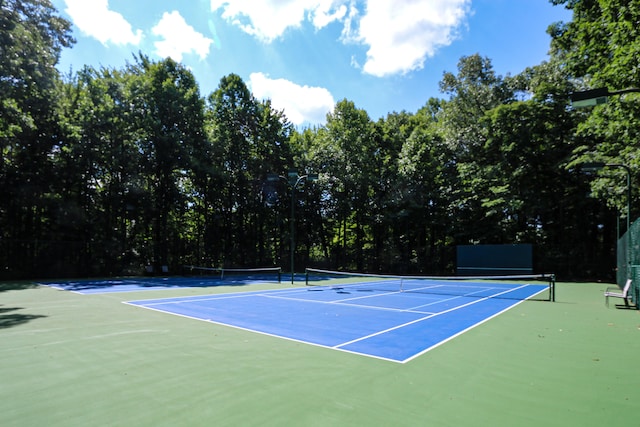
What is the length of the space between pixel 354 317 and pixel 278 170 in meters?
27.6

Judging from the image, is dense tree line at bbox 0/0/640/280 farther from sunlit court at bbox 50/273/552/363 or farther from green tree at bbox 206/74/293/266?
sunlit court at bbox 50/273/552/363

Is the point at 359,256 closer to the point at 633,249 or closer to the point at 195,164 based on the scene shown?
the point at 195,164

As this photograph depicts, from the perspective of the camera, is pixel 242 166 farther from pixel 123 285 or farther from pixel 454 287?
pixel 454 287

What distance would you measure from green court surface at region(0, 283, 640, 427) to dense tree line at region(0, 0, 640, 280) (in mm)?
13512

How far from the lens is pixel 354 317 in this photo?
9.06m

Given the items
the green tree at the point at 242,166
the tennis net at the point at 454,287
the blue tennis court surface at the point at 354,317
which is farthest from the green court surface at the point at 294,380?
the green tree at the point at 242,166

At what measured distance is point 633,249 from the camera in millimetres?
12602

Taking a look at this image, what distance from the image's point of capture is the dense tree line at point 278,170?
73.5ft

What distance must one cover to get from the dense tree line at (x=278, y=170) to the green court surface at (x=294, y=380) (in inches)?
532

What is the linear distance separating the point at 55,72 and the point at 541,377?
95.1 ft

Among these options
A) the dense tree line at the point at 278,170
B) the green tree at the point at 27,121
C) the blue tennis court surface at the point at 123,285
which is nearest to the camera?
the blue tennis court surface at the point at 123,285

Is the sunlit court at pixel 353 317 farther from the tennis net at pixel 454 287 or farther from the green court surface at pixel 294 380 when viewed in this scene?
the tennis net at pixel 454 287

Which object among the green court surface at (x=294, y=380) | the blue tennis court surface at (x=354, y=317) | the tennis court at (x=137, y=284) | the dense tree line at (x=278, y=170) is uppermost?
the dense tree line at (x=278, y=170)

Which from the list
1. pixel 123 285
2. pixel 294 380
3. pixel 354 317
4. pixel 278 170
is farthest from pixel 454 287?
pixel 278 170
